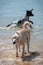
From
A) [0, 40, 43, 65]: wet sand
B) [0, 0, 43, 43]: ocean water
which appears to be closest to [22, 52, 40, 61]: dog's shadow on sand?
[0, 40, 43, 65]: wet sand

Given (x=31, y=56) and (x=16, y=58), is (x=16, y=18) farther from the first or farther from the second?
(x=16, y=58)

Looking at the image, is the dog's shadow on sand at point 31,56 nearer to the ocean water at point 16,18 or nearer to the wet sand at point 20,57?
the wet sand at point 20,57

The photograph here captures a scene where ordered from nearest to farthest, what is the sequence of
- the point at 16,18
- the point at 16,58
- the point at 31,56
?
1. the point at 16,58
2. the point at 31,56
3. the point at 16,18

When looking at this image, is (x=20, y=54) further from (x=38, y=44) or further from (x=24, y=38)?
(x=38, y=44)

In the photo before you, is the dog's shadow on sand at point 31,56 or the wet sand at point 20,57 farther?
the dog's shadow on sand at point 31,56

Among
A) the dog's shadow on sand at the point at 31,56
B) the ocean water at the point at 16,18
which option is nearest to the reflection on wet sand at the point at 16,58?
the dog's shadow on sand at the point at 31,56

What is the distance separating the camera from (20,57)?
881cm

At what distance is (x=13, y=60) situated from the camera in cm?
849

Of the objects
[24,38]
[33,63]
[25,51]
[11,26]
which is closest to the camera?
[33,63]

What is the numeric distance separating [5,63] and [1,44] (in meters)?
2.50

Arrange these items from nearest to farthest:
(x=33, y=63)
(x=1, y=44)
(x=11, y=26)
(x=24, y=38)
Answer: (x=33, y=63) < (x=24, y=38) < (x=1, y=44) < (x=11, y=26)

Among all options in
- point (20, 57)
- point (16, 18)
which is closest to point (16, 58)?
point (20, 57)

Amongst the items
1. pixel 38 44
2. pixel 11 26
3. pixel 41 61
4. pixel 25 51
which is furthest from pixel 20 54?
pixel 11 26

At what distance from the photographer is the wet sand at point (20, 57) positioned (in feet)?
27.1
